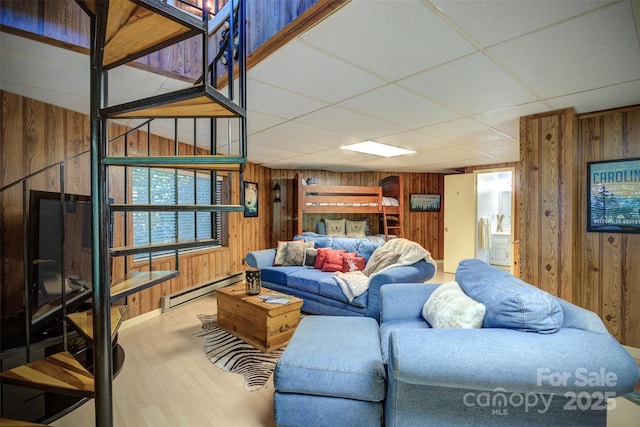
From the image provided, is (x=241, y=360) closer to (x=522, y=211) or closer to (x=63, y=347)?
(x=63, y=347)

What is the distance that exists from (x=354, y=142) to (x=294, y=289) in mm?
2099

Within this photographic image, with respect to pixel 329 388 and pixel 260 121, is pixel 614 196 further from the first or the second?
pixel 260 121

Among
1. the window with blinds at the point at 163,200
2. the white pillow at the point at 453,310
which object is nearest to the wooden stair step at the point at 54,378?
the window with blinds at the point at 163,200

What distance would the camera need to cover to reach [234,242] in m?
4.86

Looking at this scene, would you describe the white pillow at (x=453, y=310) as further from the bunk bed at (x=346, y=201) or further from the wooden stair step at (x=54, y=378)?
the bunk bed at (x=346, y=201)

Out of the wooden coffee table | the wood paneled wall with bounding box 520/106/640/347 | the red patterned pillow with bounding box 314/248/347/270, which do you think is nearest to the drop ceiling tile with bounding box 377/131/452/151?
the wood paneled wall with bounding box 520/106/640/347

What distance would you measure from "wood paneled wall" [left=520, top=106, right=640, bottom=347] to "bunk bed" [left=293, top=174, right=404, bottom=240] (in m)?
2.92

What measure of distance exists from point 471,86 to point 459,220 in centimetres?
417

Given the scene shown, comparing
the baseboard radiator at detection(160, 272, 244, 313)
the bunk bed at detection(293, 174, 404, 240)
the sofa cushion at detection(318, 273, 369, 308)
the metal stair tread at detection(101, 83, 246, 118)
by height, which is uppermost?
the metal stair tread at detection(101, 83, 246, 118)

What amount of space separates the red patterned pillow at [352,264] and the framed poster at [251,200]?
83.8 inches

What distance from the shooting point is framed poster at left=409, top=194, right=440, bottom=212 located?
6.61 meters

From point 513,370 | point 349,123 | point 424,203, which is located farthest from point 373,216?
point 513,370

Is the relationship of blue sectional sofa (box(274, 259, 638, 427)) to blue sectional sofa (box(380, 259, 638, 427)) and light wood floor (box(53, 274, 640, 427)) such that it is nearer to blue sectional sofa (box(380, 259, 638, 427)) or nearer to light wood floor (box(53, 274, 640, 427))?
blue sectional sofa (box(380, 259, 638, 427))

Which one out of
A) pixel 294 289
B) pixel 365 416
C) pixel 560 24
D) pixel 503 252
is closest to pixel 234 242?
pixel 294 289
